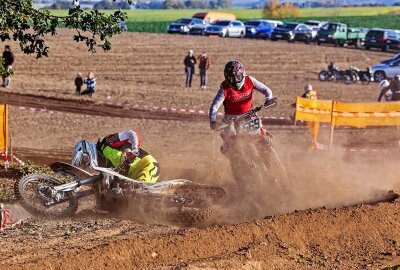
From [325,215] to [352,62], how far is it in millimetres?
41607

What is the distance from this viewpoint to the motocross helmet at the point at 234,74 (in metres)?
11.9

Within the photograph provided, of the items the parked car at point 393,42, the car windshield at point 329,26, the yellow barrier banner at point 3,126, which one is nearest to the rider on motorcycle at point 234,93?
the yellow barrier banner at point 3,126

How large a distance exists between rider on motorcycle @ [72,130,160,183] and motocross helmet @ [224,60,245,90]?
5.41 feet

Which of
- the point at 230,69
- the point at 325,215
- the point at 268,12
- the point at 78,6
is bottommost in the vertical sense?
the point at 268,12

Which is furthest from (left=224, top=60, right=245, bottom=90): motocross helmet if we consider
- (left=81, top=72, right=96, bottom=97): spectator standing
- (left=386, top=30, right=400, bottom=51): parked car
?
(left=386, top=30, right=400, bottom=51): parked car

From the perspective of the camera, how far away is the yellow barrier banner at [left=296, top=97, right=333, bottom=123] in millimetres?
20359

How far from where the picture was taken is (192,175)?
568 inches

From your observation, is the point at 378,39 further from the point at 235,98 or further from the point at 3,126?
the point at 235,98

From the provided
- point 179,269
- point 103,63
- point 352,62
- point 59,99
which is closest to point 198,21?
point 352,62

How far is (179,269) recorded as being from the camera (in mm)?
8820

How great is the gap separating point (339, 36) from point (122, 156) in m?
50.5

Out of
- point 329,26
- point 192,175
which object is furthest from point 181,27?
point 192,175

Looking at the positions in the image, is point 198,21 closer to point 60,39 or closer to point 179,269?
point 60,39

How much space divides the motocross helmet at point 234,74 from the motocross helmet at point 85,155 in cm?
220
